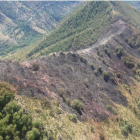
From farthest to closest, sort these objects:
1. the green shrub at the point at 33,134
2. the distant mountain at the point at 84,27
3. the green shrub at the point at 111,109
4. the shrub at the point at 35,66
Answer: the distant mountain at the point at 84,27
the green shrub at the point at 111,109
the shrub at the point at 35,66
the green shrub at the point at 33,134

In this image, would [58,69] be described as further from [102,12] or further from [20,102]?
[102,12]

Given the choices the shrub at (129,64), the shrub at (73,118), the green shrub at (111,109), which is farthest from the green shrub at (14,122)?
the shrub at (129,64)

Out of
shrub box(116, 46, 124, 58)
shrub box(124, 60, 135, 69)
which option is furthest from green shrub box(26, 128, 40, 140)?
shrub box(116, 46, 124, 58)

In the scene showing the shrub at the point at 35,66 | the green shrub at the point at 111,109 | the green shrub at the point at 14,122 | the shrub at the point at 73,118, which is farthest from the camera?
the green shrub at the point at 111,109

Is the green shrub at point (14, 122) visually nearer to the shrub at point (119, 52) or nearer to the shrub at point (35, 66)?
the shrub at point (35, 66)

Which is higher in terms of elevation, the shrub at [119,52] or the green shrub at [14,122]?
the shrub at [119,52]

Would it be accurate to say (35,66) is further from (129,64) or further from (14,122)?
(129,64)

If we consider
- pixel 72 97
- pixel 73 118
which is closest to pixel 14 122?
pixel 73 118

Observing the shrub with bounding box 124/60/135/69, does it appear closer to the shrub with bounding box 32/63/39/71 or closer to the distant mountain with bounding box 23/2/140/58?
the distant mountain with bounding box 23/2/140/58
